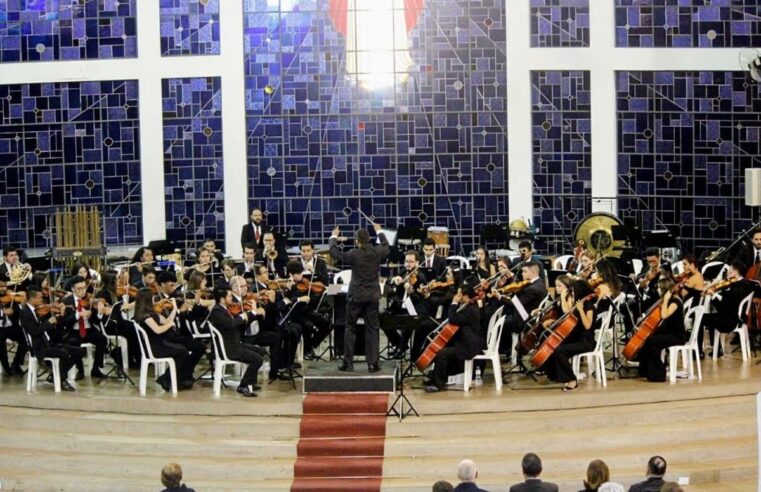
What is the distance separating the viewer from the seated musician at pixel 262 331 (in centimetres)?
1627

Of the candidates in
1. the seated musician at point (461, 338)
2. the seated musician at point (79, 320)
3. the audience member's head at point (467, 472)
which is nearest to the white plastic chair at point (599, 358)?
the seated musician at point (461, 338)

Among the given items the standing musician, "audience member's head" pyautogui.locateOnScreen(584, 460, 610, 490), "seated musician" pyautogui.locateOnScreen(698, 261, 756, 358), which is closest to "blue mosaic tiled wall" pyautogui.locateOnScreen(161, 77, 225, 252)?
the standing musician

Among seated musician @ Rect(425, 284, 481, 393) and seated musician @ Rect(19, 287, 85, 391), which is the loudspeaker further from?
seated musician @ Rect(19, 287, 85, 391)

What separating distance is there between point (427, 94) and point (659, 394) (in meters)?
8.52

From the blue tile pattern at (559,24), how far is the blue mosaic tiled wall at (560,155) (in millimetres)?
499

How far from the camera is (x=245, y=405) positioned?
15586 millimetres

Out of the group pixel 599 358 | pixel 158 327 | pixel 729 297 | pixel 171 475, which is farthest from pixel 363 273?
pixel 171 475

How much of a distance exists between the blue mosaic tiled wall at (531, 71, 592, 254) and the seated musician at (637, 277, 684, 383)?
677 centimetres

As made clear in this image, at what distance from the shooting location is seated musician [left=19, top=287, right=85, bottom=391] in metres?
16.3

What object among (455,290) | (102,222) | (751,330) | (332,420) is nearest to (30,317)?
(332,420)

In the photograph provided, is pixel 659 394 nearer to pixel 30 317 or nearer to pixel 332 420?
pixel 332 420

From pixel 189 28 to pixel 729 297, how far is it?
1017cm

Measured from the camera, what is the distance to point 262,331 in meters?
16.8

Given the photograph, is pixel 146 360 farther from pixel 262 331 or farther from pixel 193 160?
pixel 193 160
